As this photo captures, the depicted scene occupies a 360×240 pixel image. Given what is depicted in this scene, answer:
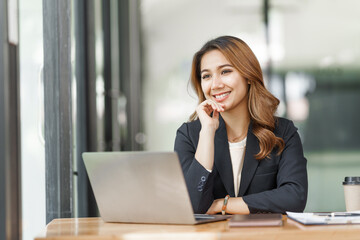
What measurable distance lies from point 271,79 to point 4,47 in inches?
168

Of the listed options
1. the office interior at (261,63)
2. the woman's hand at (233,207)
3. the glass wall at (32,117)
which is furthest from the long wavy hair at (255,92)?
the office interior at (261,63)

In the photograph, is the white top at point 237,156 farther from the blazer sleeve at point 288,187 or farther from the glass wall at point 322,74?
the glass wall at point 322,74

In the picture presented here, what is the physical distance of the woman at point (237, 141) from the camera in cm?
222

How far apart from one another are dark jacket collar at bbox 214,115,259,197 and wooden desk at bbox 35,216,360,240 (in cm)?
70

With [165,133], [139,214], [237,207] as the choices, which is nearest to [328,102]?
[165,133]

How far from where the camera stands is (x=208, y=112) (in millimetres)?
2467

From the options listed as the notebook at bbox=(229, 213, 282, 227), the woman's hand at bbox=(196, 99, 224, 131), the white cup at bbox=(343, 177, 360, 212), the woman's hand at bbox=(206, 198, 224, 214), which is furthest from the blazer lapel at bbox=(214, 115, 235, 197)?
the notebook at bbox=(229, 213, 282, 227)

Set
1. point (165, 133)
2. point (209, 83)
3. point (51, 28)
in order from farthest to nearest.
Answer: point (165, 133)
point (51, 28)
point (209, 83)

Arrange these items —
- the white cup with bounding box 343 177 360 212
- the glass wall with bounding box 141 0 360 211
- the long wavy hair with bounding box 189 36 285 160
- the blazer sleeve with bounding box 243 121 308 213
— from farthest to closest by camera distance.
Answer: the glass wall with bounding box 141 0 360 211, the long wavy hair with bounding box 189 36 285 160, the blazer sleeve with bounding box 243 121 308 213, the white cup with bounding box 343 177 360 212

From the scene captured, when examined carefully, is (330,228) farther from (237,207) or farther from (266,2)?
(266,2)

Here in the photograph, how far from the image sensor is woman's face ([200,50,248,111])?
8.27ft

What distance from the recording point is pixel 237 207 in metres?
2.15

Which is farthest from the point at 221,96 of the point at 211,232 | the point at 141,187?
the point at 211,232

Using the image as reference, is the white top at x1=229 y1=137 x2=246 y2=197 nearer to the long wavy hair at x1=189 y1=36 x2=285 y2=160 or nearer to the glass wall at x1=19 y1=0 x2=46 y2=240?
the long wavy hair at x1=189 y1=36 x2=285 y2=160
